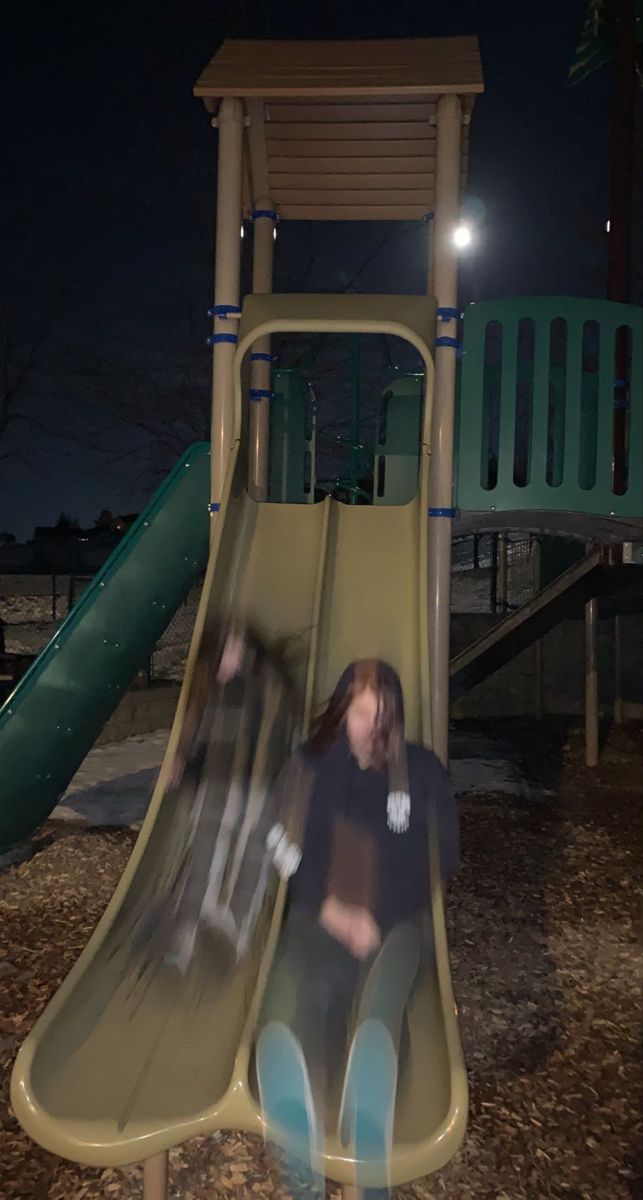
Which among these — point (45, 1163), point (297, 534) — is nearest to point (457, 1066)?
point (45, 1163)

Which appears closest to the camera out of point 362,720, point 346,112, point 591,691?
point 362,720

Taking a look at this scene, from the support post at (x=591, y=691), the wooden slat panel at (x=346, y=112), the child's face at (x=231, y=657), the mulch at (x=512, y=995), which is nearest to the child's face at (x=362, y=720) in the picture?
the child's face at (x=231, y=657)

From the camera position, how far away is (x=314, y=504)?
4.79 metres

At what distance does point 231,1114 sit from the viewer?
85.2 inches

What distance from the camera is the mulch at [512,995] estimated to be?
260 cm

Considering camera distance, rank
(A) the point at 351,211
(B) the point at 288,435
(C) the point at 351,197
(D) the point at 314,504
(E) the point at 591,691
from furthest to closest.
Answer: (E) the point at 591,691, (B) the point at 288,435, (A) the point at 351,211, (C) the point at 351,197, (D) the point at 314,504

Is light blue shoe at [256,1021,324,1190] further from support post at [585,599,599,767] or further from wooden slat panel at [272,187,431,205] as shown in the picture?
support post at [585,599,599,767]

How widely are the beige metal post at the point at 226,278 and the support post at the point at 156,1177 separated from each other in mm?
3206

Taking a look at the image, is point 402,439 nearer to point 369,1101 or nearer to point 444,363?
point 444,363

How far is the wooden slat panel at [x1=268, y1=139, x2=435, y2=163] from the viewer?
5160 mm

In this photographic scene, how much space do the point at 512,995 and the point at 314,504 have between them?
285 centimetres

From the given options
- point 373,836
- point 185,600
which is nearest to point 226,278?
point 373,836

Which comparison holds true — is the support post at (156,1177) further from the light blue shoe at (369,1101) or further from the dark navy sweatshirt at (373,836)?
the dark navy sweatshirt at (373,836)

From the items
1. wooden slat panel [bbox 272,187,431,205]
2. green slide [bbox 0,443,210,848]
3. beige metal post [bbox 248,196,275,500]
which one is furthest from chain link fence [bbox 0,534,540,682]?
wooden slat panel [bbox 272,187,431,205]
